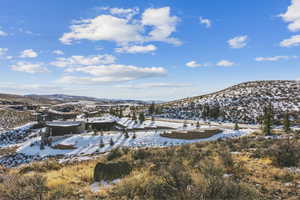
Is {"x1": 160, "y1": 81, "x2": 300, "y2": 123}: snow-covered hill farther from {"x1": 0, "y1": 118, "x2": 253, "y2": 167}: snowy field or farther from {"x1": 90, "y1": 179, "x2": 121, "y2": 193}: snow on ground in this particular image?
{"x1": 90, "y1": 179, "x2": 121, "y2": 193}: snow on ground

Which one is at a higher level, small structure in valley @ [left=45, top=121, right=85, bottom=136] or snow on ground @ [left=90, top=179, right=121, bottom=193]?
snow on ground @ [left=90, top=179, right=121, bottom=193]

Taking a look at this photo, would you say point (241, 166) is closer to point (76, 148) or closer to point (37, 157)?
point (76, 148)

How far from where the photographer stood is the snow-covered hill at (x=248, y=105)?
43.9m

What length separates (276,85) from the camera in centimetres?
6694

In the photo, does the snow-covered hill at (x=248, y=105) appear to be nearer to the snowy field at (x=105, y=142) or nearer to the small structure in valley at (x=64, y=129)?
the snowy field at (x=105, y=142)

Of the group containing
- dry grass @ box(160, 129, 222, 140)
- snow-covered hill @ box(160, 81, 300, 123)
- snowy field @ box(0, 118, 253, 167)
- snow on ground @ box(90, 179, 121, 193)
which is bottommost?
snowy field @ box(0, 118, 253, 167)

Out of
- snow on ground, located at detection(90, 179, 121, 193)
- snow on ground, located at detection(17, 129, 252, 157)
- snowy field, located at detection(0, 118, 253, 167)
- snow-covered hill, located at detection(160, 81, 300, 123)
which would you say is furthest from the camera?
snow-covered hill, located at detection(160, 81, 300, 123)

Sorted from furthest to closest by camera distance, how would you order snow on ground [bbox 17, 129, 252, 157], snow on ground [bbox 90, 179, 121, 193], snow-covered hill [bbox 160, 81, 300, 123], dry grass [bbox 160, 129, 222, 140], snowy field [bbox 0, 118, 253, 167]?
snow-covered hill [bbox 160, 81, 300, 123]
dry grass [bbox 160, 129, 222, 140]
snow on ground [bbox 17, 129, 252, 157]
snowy field [bbox 0, 118, 253, 167]
snow on ground [bbox 90, 179, 121, 193]

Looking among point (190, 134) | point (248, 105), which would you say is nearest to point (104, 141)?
point (190, 134)

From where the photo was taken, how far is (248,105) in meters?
50.5

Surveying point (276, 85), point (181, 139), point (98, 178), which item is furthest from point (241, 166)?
point (276, 85)

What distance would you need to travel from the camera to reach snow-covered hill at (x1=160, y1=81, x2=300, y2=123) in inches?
1729

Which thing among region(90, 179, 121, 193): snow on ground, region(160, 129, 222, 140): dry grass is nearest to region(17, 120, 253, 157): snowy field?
region(160, 129, 222, 140): dry grass

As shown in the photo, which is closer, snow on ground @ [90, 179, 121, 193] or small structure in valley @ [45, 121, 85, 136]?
snow on ground @ [90, 179, 121, 193]
